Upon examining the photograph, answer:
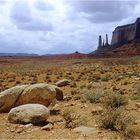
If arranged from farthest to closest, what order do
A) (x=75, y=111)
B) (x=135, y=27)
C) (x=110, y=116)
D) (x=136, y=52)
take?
(x=135, y=27), (x=136, y=52), (x=75, y=111), (x=110, y=116)

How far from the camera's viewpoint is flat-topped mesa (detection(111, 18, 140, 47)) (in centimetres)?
9628

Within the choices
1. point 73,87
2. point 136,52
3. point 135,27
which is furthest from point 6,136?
point 135,27

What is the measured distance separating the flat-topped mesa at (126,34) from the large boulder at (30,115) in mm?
88157

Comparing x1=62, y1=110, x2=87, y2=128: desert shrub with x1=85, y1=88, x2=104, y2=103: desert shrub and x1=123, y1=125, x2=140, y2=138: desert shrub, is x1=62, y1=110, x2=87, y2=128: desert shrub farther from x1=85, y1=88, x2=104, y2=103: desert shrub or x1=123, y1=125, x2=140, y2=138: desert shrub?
x1=85, y1=88, x2=104, y2=103: desert shrub

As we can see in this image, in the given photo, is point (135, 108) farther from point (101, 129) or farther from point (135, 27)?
point (135, 27)

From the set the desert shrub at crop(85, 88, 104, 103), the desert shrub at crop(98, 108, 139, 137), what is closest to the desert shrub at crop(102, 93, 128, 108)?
the desert shrub at crop(85, 88, 104, 103)

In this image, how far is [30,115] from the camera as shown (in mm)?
8695

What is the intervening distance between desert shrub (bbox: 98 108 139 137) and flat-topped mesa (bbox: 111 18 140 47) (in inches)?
3480

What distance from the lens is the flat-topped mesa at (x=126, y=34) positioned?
96275mm

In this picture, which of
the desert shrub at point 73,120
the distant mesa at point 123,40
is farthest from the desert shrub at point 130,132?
the distant mesa at point 123,40

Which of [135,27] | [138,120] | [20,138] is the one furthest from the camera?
[135,27]

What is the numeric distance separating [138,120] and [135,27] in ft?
299

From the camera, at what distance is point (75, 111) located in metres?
10.2

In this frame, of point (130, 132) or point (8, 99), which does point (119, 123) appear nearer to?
point (130, 132)
